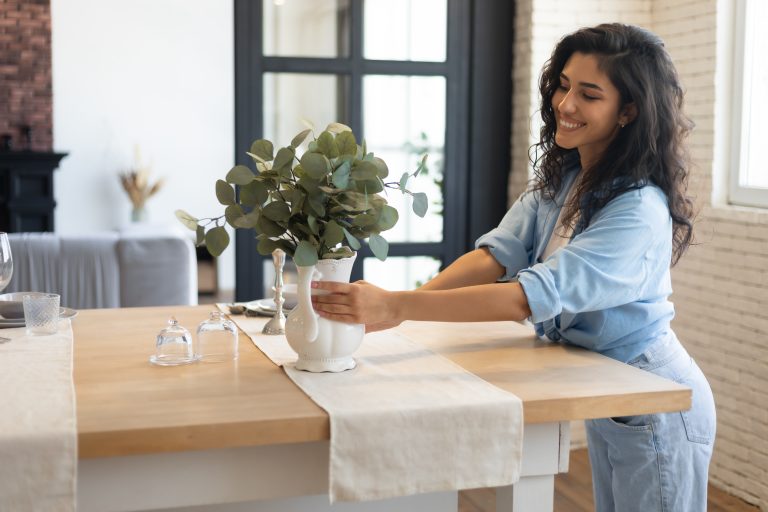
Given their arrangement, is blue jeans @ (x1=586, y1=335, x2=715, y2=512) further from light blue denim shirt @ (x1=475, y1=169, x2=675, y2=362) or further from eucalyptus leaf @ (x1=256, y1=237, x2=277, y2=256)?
eucalyptus leaf @ (x1=256, y1=237, x2=277, y2=256)

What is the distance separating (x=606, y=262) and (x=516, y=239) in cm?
42

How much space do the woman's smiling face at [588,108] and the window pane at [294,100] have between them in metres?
2.22

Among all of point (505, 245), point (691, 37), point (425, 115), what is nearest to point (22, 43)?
point (425, 115)

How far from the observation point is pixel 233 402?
5.44 ft

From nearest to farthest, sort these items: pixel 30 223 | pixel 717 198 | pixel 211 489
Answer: pixel 211 489 < pixel 717 198 < pixel 30 223

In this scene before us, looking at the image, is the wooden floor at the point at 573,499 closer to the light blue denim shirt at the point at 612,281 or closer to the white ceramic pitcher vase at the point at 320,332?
the light blue denim shirt at the point at 612,281

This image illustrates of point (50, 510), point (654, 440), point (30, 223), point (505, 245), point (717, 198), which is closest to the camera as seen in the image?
point (50, 510)

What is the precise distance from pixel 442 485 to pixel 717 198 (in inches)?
104

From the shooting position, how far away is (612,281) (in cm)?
193

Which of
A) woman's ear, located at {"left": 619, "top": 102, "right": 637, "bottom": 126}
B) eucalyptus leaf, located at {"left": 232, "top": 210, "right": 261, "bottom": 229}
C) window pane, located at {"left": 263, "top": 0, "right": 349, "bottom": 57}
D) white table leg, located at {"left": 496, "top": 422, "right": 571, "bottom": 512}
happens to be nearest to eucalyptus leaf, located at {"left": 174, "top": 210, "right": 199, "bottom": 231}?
eucalyptus leaf, located at {"left": 232, "top": 210, "right": 261, "bottom": 229}

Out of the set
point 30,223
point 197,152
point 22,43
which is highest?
point 22,43

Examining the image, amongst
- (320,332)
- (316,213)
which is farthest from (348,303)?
(316,213)

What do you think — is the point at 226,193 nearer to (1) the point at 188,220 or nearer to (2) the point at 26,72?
(1) the point at 188,220

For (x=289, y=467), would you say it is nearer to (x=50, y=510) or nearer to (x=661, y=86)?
(x=50, y=510)
